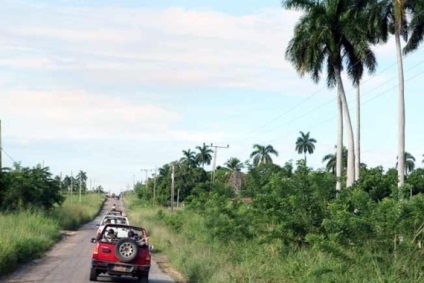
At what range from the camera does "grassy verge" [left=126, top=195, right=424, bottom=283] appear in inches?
520

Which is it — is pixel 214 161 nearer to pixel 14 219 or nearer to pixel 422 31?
pixel 14 219

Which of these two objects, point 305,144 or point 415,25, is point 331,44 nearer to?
point 415,25

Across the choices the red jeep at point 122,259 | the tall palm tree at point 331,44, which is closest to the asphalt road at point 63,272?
the red jeep at point 122,259

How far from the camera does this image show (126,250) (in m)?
19.0

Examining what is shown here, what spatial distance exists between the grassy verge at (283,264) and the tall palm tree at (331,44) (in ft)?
42.6

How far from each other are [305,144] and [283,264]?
346 feet

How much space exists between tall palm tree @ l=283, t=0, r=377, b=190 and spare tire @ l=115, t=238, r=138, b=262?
21.0 m

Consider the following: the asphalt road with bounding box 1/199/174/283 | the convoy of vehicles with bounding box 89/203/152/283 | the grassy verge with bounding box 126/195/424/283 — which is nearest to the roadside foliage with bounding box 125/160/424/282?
the grassy verge with bounding box 126/195/424/283

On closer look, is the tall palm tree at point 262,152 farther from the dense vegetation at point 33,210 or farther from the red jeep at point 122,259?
the red jeep at point 122,259

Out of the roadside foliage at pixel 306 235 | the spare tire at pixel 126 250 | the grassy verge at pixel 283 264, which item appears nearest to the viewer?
the grassy verge at pixel 283 264

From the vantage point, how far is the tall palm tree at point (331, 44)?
38125mm

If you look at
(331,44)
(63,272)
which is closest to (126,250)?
(63,272)

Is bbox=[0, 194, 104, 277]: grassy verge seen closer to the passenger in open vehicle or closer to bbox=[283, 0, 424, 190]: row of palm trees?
the passenger in open vehicle

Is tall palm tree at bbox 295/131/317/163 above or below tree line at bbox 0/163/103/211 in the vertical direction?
above
